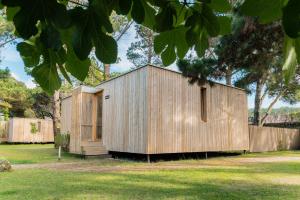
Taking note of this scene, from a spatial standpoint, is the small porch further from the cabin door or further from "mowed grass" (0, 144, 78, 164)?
"mowed grass" (0, 144, 78, 164)

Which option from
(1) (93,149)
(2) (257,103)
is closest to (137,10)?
(1) (93,149)

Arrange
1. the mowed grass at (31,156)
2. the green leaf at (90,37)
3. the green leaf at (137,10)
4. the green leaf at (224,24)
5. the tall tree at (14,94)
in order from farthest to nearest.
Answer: the tall tree at (14,94)
the mowed grass at (31,156)
the green leaf at (224,24)
the green leaf at (137,10)
the green leaf at (90,37)

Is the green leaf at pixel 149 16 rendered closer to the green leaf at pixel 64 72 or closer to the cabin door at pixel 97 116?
the green leaf at pixel 64 72

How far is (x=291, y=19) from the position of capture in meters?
0.63

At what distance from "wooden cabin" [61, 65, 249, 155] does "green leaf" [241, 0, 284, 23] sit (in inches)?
392

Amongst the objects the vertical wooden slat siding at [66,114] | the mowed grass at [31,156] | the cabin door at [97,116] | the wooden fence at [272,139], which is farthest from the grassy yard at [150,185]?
the wooden fence at [272,139]

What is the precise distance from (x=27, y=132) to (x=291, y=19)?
25.0 metres

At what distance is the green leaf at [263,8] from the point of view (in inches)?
28.3

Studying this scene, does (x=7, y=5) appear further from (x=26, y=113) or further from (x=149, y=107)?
(x=26, y=113)

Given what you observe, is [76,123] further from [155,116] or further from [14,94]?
[14,94]

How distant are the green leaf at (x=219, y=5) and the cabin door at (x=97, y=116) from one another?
12.6 meters

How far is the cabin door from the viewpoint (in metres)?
13.3

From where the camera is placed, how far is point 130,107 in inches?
454

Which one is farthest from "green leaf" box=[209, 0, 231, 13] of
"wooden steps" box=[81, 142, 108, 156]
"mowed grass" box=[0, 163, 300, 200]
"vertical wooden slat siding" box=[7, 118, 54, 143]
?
"vertical wooden slat siding" box=[7, 118, 54, 143]
